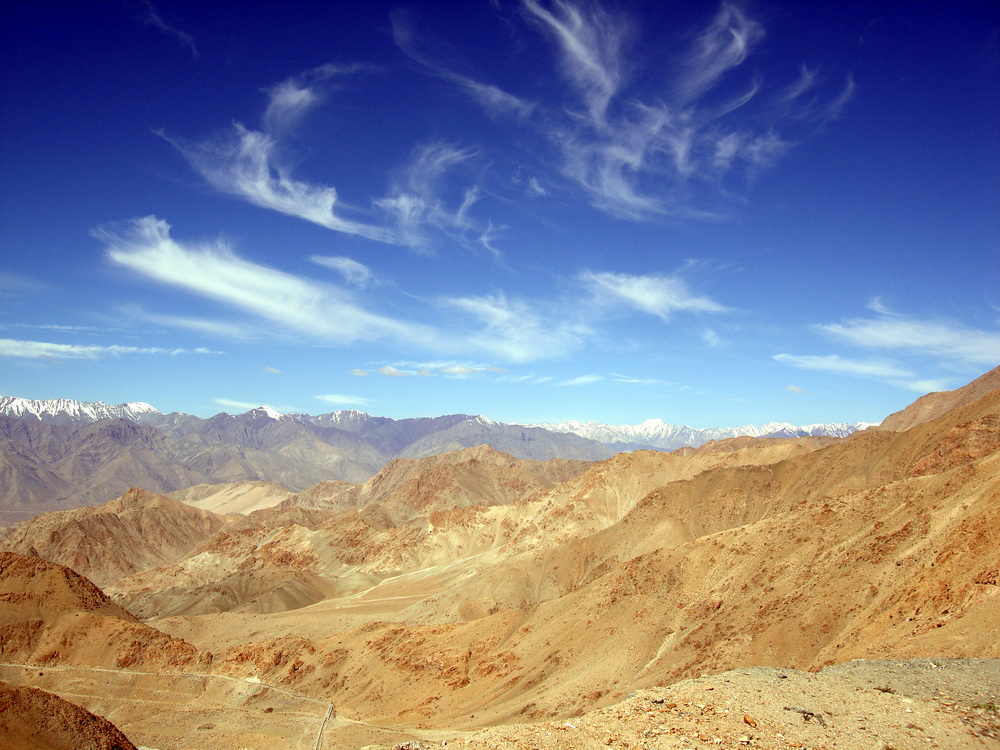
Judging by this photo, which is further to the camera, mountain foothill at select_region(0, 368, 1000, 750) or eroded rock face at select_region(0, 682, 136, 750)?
eroded rock face at select_region(0, 682, 136, 750)

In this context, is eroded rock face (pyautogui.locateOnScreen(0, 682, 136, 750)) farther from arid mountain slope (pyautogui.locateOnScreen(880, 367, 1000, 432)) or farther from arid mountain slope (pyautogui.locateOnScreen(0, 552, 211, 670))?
arid mountain slope (pyautogui.locateOnScreen(880, 367, 1000, 432))

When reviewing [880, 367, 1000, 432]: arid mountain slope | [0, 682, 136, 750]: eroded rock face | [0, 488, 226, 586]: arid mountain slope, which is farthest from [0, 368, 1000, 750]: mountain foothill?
[880, 367, 1000, 432]: arid mountain slope

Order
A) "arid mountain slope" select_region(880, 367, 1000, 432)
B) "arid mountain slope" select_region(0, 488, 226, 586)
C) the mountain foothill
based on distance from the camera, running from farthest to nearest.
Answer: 1. "arid mountain slope" select_region(0, 488, 226, 586)
2. "arid mountain slope" select_region(880, 367, 1000, 432)
3. the mountain foothill

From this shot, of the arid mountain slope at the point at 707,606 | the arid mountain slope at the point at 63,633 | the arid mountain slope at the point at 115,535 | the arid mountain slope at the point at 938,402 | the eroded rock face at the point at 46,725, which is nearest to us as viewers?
the eroded rock face at the point at 46,725

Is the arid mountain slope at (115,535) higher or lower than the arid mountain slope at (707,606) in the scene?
lower

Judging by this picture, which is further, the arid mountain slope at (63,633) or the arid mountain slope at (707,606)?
the arid mountain slope at (63,633)

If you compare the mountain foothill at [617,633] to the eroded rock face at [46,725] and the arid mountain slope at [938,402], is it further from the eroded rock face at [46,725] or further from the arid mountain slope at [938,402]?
the arid mountain slope at [938,402]

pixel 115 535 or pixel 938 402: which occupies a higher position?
pixel 938 402

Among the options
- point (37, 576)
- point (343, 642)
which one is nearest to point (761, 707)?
point (343, 642)

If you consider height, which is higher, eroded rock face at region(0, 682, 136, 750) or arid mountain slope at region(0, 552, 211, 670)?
eroded rock face at region(0, 682, 136, 750)

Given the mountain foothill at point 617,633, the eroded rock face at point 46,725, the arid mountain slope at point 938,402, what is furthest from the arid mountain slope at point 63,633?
the arid mountain slope at point 938,402

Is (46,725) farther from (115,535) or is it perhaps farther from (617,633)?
(115,535)

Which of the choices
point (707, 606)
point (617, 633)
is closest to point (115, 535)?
point (617, 633)

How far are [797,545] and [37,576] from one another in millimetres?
63097
